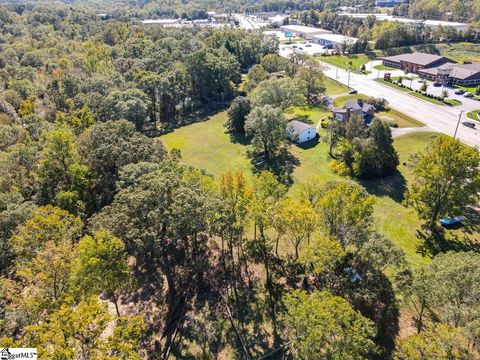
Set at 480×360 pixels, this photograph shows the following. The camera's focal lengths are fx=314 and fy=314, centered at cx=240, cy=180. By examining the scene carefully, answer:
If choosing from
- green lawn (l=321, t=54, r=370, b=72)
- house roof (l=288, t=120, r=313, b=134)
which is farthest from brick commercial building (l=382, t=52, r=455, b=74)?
house roof (l=288, t=120, r=313, b=134)

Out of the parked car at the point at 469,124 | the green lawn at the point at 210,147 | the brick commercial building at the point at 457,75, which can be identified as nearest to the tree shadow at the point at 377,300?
the green lawn at the point at 210,147

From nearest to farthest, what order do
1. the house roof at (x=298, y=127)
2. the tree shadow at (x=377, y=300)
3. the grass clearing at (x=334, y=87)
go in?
the tree shadow at (x=377, y=300)
the house roof at (x=298, y=127)
the grass clearing at (x=334, y=87)

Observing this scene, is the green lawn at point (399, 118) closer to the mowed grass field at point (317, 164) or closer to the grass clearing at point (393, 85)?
the mowed grass field at point (317, 164)

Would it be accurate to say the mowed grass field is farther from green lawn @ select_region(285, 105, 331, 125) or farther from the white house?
green lawn @ select_region(285, 105, 331, 125)

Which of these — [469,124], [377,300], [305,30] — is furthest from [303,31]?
[377,300]

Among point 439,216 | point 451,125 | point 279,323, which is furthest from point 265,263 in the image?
point 451,125

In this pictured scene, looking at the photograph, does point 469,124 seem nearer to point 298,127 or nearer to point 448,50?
point 298,127
